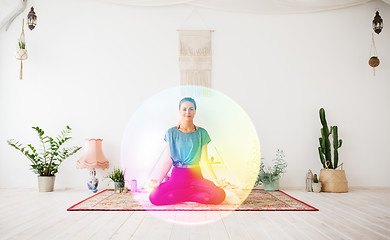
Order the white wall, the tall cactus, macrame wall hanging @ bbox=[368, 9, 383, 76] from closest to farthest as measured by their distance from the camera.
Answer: the tall cactus → macrame wall hanging @ bbox=[368, 9, 383, 76] → the white wall

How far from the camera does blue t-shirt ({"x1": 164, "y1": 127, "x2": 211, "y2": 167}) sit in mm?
3744

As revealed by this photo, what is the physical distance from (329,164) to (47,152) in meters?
4.02

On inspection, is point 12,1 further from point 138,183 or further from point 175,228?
point 175,228

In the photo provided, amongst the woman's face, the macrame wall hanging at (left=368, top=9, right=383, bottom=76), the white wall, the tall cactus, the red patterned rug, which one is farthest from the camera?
the white wall

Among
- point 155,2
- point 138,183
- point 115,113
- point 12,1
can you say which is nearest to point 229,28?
point 155,2

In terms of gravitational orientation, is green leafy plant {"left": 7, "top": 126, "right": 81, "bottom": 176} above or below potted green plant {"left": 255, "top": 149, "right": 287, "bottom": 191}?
above

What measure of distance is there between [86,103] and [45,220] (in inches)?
104

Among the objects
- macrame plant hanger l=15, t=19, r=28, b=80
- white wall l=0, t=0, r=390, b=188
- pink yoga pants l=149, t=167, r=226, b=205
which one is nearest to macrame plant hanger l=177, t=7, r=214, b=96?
white wall l=0, t=0, r=390, b=188

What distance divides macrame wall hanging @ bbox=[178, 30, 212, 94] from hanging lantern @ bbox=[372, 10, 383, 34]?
2.44 metres

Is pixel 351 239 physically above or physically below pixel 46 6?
below

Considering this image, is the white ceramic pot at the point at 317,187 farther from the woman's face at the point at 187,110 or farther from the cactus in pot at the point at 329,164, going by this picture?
the woman's face at the point at 187,110

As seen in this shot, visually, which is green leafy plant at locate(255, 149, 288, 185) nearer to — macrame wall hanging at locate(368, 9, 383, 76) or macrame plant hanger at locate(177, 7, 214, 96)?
macrame plant hanger at locate(177, 7, 214, 96)

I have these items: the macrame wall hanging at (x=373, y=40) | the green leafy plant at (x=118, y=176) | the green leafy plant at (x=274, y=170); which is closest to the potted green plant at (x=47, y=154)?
the green leafy plant at (x=118, y=176)

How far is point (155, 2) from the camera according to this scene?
515 centimetres
